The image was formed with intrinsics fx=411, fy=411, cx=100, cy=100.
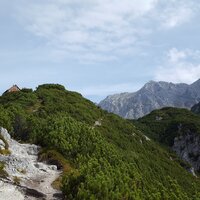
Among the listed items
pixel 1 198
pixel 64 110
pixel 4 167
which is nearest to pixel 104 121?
pixel 64 110

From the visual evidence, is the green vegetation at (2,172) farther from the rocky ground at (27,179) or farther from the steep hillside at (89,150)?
the steep hillside at (89,150)

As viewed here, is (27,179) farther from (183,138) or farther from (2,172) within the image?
(183,138)

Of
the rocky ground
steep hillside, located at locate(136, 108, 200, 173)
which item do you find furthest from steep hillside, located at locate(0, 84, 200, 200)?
steep hillside, located at locate(136, 108, 200, 173)

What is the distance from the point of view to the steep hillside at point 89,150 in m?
41.6

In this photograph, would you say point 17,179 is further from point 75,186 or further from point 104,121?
point 104,121

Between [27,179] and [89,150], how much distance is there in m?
19.7

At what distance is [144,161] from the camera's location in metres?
97.3

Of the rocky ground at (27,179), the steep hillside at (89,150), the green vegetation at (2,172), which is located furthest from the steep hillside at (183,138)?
the green vegetation at (2,172)

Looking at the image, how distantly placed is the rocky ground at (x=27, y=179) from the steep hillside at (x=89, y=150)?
5.46ft

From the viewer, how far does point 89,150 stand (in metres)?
63.9

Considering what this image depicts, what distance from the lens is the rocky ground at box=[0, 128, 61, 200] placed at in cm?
3878

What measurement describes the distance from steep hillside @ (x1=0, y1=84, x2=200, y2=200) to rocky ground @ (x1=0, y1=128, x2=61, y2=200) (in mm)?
1666

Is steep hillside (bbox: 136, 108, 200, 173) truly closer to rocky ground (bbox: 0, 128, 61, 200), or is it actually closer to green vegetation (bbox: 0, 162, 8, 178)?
rocky ground (bbox: 0, 128, 61, 200)

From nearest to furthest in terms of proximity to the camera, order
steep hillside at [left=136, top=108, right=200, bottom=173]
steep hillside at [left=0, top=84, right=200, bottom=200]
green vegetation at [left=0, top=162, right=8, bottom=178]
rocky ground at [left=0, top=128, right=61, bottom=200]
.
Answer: rocky ground at [left=0, top=128, right=61, bottom=200]
steep hillside at [left=0, top=84, right=200, bottom=200]
green vegetation at [left=0, top=162, right=8, bottom=178]
steep hillside at [left=136, top=108, right=200, bottom=173]
